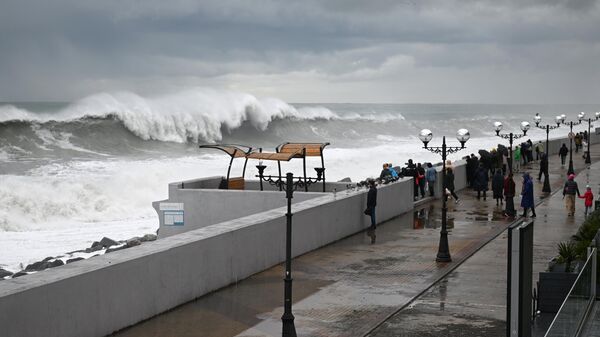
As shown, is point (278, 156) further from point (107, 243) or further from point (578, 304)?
point (578, 304)

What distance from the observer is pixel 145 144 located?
7488 cm

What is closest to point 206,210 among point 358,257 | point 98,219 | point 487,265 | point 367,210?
point 367,210

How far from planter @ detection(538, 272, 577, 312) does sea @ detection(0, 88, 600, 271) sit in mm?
15976

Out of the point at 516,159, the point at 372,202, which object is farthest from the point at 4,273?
the point at 516,159

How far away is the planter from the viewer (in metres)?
12.8

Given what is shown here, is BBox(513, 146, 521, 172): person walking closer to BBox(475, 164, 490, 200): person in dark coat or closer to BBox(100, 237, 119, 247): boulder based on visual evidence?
BBox(475, 164, 490, 200): person in dark coat

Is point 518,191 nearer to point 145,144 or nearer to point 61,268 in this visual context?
point 61,268

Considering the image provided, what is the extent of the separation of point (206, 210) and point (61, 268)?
11998 millimetres

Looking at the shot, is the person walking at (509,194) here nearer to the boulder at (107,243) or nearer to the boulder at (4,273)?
the boulder at (107,243)

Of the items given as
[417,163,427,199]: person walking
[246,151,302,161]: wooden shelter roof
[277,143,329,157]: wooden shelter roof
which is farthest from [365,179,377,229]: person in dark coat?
[417,163,427,199]: person walking

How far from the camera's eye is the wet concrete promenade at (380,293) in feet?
44.0

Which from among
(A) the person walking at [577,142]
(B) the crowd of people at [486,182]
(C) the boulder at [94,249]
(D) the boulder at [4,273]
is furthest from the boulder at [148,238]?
(A) the person walking at [577,142]

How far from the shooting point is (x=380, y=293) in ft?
52.1

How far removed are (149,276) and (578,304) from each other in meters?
6.46
